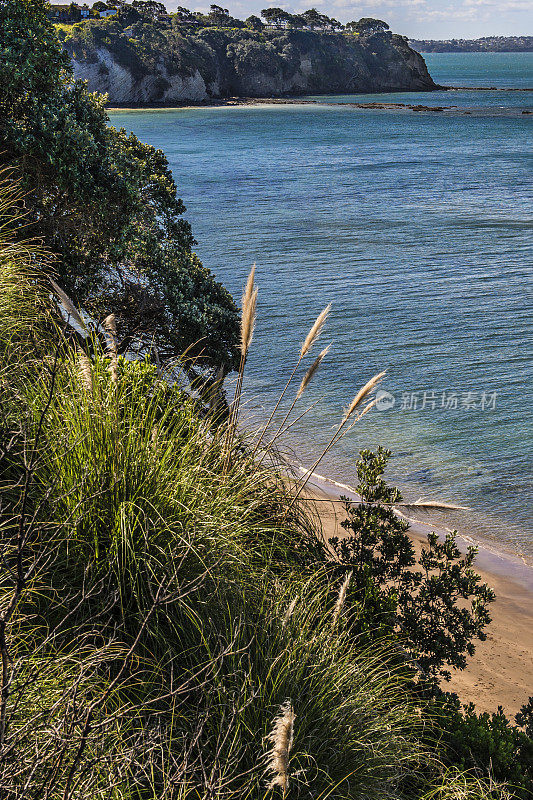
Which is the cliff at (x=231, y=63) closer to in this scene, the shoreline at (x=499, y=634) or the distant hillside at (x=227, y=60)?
the distant hillside at (x=227, y=60)

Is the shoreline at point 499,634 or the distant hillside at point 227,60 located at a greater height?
the distant hillside at point 227,60

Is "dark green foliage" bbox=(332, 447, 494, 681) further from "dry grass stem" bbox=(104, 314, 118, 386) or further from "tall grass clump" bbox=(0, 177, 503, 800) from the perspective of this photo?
"dry grass stem" bbox=(104, 314, 118, 386)

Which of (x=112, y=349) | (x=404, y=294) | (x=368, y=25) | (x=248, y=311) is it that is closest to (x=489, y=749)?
(x=248, y=311)

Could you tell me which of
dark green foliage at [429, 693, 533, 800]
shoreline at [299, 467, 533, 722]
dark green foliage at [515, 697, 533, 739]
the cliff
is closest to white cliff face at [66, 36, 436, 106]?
the cliff

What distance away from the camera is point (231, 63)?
13125cm

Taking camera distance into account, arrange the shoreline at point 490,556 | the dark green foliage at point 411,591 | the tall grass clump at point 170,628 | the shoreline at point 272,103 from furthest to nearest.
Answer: the shoreline at point 272,103
the shoreline at point 490,556
the dark green foliage at point 411,591
the tall grass clump at point 170,628

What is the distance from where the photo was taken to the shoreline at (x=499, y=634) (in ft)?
23.0

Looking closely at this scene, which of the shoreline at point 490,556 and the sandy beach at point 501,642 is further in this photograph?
the shoreline at point 490,556

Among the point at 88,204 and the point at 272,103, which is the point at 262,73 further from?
the point at 88,204

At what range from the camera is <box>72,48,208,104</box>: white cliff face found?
115625 millimetres

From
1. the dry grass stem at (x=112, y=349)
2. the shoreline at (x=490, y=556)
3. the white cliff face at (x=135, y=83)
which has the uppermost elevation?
the white cliff face at (x=135, y=83)

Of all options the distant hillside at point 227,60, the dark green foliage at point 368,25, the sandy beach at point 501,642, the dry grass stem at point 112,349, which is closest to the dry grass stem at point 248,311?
the dry grass stem at point 112,349

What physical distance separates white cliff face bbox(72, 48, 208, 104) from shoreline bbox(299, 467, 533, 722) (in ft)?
383

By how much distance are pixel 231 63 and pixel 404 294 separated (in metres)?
124
